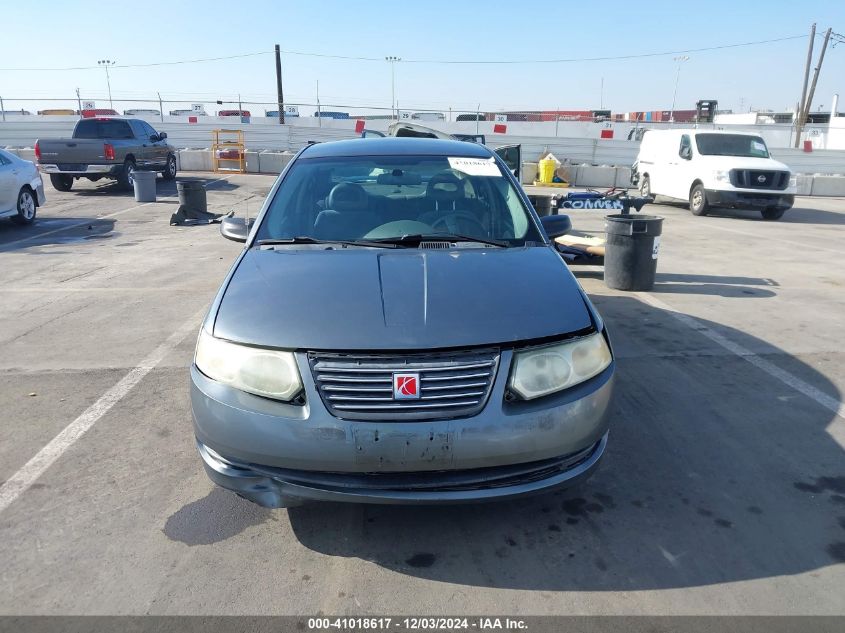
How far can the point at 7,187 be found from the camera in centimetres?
1130

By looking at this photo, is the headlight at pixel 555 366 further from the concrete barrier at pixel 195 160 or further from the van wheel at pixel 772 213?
the concrete barrier at pixel 195 160

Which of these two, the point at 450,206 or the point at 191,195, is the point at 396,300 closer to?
the point at 450,206

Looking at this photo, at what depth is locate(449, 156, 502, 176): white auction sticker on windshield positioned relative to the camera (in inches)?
169

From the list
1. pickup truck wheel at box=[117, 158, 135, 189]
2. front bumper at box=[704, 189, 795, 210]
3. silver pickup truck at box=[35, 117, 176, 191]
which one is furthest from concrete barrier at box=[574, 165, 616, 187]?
pickup truck wheel at box=[117, 158, 135, 189]

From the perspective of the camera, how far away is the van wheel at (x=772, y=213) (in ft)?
48.5

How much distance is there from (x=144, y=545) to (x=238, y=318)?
1.09 metres

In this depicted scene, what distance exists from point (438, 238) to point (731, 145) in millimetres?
14260

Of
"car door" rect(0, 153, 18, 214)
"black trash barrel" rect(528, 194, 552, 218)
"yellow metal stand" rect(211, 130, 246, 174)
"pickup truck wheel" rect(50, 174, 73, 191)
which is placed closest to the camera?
"black trash barrel" rect(528, 194, 552, 218)

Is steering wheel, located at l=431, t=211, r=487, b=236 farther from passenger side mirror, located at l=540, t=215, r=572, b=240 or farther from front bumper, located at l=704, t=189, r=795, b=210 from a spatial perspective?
front bumper, located at l=704, t=189, r=795, b=210

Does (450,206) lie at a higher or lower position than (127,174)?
higher

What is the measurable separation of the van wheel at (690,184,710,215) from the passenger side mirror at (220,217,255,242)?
13.3 meters

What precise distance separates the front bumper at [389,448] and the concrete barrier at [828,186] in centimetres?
2301
